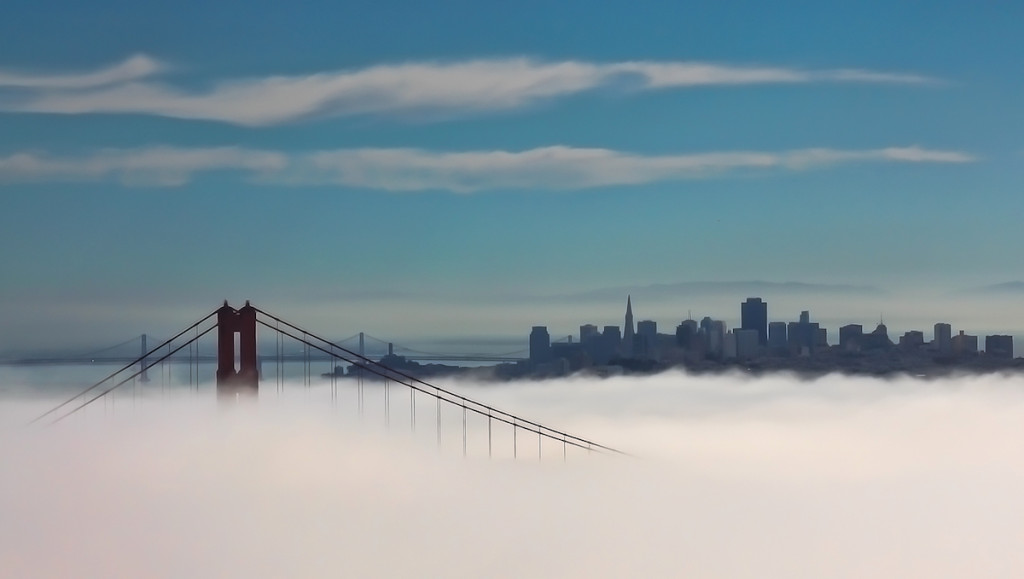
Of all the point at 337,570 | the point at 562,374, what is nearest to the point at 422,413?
the point at 562,374

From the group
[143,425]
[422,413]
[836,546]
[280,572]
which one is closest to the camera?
[280,572]

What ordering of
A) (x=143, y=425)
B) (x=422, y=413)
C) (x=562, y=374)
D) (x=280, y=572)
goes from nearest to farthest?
(x=280, y=572) < (x=143, y=425) < (x=562, y=374) < (x=422, y=413)

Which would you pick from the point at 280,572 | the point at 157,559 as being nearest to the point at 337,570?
the point at 280,572

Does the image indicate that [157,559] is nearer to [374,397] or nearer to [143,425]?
[143,425]

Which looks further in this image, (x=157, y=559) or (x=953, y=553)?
(x=953, y=553)

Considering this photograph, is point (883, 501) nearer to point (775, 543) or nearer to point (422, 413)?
point (775, 543)

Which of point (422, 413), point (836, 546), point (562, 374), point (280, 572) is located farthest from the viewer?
point (422, 413)

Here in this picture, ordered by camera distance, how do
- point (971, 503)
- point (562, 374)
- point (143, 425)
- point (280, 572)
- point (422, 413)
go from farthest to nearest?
point (422, 413) → point (562, 374) → point (971, 503) → point (143, 425) → point (280, 572)

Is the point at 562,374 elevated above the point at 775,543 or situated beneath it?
elevated above

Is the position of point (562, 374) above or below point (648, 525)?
above
